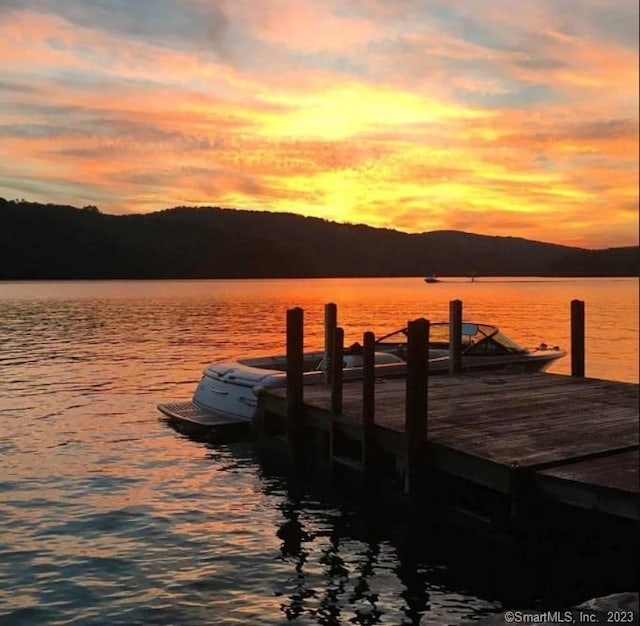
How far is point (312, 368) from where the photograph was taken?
62.7 ft

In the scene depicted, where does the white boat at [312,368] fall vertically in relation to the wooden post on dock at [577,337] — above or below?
below

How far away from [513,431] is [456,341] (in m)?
6.70

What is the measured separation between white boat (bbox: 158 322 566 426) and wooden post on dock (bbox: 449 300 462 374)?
1.81ft

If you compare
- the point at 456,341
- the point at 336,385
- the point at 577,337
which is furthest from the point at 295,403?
the point at 577,337

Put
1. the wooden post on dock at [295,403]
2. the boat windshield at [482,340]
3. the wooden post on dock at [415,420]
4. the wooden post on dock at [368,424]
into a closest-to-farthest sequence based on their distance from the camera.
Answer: the wooden post on dock at [415,420] → the wooden post on dock at [368,424] → the wooden post on dock at [295,403] → the boat windshield at [482,340]

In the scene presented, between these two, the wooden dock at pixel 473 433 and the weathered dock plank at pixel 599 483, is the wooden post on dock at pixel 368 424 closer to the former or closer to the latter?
the wooden dock at pixel 473 433

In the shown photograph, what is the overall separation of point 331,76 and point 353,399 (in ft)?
22.0

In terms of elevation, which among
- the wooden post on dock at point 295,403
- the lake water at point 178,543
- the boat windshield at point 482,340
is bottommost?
the lake water at point 178,543

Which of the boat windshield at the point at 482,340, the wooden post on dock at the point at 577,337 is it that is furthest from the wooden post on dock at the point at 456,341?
the wooden post on dock at the point at 577,337

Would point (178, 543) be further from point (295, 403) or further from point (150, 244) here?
point (150, 244)

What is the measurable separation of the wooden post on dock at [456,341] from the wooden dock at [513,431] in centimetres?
79

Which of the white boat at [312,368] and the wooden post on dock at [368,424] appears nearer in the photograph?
the wooden post on dock at [368,424]

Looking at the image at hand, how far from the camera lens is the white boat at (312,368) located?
16656 mm

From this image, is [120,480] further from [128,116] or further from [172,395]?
[128,116]
